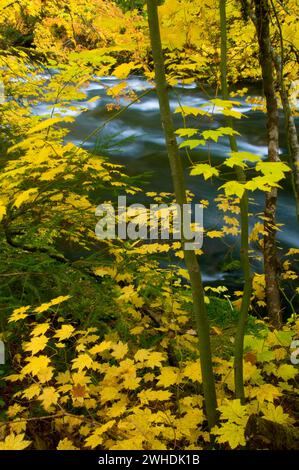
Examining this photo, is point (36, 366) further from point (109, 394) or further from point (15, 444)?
point (109, 394)

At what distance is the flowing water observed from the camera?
7.01m

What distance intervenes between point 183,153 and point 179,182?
7497 millimetres

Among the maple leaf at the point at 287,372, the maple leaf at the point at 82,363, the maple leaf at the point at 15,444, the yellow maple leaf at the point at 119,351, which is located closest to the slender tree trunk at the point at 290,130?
the maple leaf at the point at 287,372

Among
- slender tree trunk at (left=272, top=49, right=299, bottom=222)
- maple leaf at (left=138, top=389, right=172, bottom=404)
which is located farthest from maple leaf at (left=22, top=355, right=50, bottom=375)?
slender tree trunk at (left=272, top=49, right=299, bottom=222)

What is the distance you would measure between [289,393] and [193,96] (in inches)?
433

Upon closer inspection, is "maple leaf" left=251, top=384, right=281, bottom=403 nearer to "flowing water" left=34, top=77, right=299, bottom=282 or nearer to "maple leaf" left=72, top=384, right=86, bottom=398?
"maple leaf" left=72, top=384, right=86, bottom=398

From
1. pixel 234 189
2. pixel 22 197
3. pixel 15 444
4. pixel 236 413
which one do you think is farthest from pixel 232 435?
pixel 22 197

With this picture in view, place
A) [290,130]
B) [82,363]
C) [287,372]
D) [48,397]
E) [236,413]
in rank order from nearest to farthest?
[236,413], [48,397], [82,363], [287,372], [290,130]

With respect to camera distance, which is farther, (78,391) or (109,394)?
(109,394)

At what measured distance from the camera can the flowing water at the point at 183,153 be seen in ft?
23.0

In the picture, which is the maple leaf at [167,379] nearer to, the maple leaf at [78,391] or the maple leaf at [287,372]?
the maple leaf at [78,391]

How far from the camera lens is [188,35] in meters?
2.03

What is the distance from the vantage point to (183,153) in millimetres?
8945

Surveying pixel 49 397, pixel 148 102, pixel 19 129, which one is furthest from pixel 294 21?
pixel 148 102
